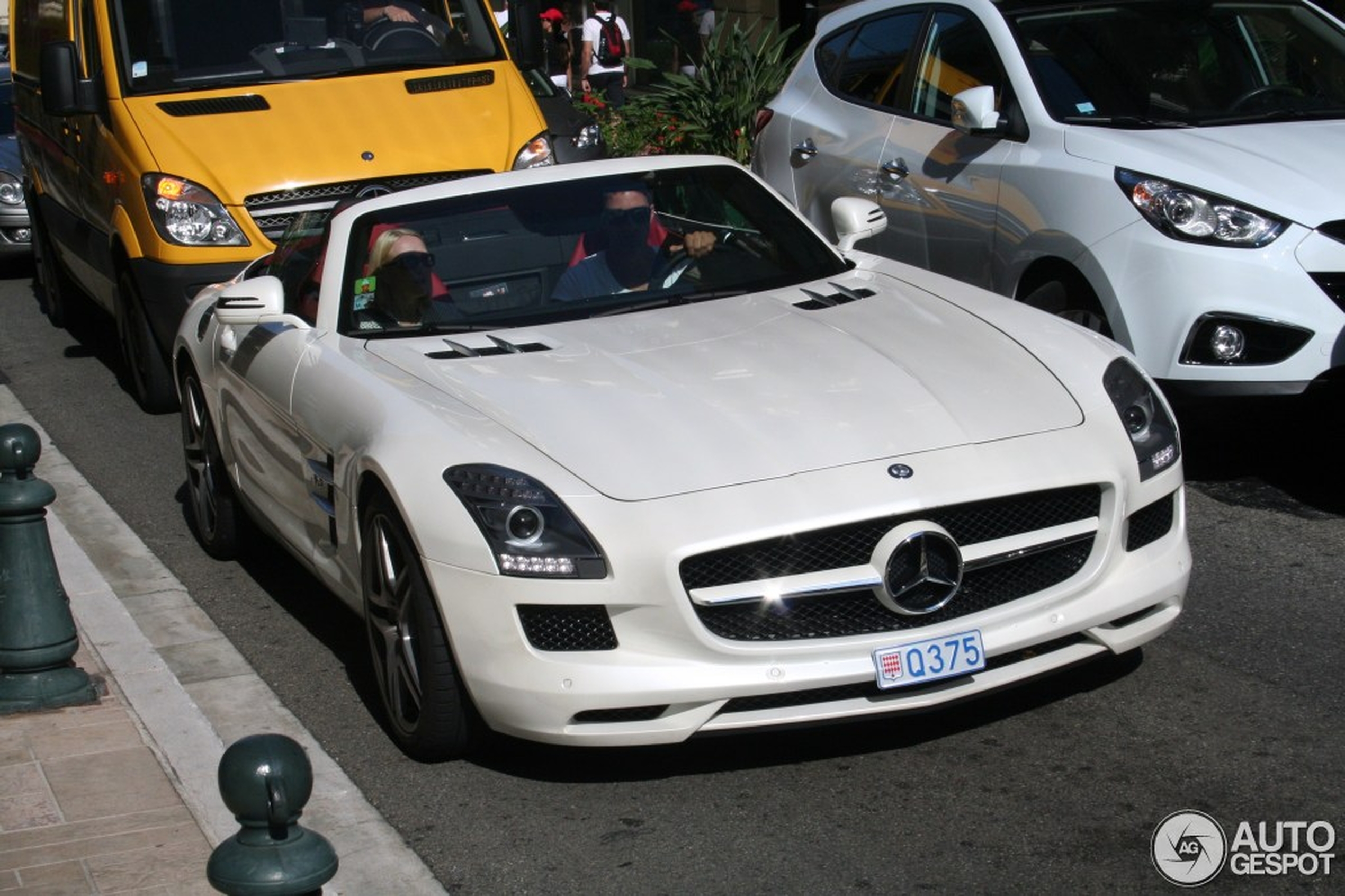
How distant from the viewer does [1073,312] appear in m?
7.68

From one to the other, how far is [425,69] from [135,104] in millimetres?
1495

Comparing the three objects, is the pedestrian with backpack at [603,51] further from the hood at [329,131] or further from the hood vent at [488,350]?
the hood vent at [488,350]

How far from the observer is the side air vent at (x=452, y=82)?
10141 mm

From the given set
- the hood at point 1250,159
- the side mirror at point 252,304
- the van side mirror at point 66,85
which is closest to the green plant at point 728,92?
the van side mirror at point 66,85

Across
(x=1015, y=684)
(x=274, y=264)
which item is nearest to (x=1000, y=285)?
(x=274, y=264)

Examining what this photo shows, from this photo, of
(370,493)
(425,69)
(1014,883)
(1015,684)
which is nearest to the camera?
(1014,883)

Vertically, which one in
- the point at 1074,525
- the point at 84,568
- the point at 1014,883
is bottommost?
the point at 84,568

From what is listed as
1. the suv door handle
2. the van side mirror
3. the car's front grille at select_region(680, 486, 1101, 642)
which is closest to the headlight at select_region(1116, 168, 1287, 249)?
the suv door handle

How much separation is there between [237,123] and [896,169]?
10.7 ft

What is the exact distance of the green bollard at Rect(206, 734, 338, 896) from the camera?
3.07 meters

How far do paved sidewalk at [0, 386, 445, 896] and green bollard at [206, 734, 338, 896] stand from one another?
1.17m

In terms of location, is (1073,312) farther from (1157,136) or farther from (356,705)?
Result: (356,705)

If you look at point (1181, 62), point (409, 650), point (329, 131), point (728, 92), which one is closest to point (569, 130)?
point (329, 131)

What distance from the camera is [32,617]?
5.75 meters
